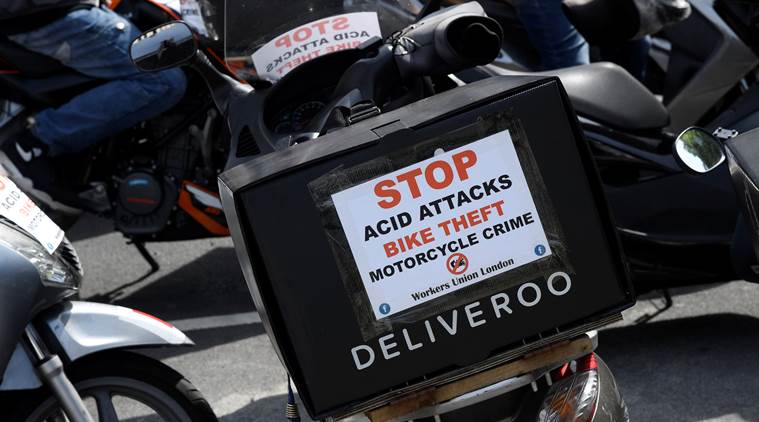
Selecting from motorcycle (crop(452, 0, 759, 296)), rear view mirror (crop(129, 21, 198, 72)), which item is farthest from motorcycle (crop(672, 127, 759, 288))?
motorcycle (crop(452, 0, 759, 296))

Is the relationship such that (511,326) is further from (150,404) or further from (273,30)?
(273,30)

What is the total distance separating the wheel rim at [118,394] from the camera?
123 inches

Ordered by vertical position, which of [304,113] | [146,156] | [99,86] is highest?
[304,113]

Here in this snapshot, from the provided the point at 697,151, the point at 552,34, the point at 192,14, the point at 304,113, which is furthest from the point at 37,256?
→ the point at 552,34

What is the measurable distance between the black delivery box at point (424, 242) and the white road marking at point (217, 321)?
2684 millimetres

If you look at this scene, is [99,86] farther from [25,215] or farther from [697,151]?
[697,151]

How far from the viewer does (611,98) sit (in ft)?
13.3

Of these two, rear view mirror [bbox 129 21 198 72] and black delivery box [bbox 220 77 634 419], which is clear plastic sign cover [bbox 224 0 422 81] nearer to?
rear view mirror [bbox 129 21 198 72]

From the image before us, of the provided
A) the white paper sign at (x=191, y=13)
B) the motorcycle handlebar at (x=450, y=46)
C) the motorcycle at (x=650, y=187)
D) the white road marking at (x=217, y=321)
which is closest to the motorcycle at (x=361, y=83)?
the motorcycle handlebar at (x=450, y=46)

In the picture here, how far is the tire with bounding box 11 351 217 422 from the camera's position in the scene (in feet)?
10.0

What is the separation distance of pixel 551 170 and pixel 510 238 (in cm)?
14

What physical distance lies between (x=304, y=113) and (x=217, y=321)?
198cm

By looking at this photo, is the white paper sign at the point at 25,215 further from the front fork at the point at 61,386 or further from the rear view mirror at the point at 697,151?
the rear view mirror at the point at 697,151

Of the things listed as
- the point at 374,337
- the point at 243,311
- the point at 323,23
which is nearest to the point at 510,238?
the point at 374,337
